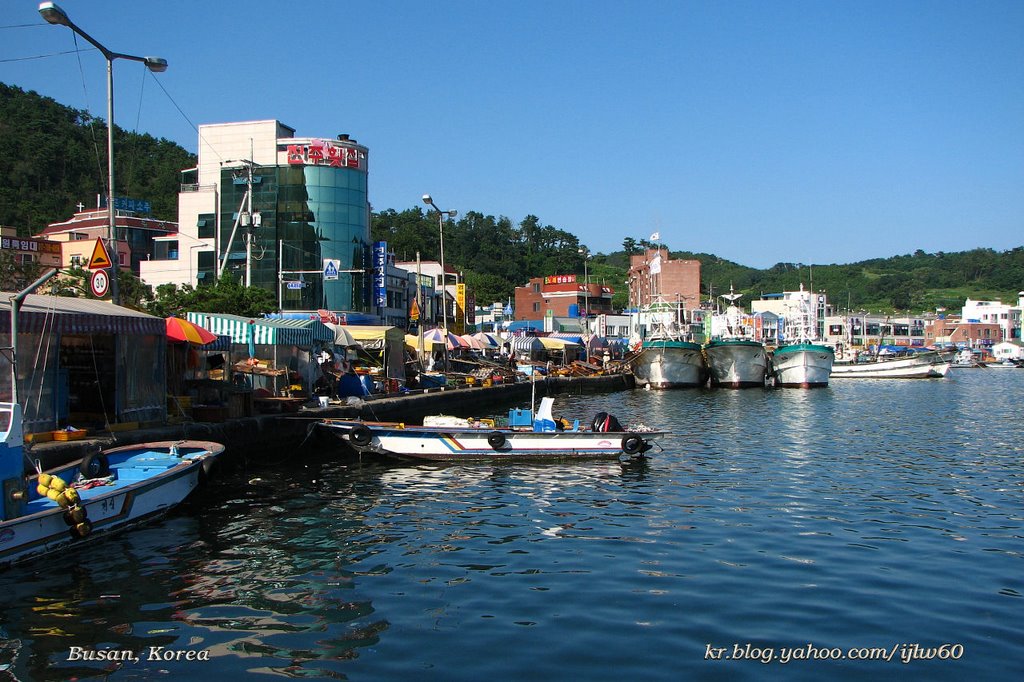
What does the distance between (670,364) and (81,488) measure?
47521 millimetres

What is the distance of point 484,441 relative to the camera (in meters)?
21.8

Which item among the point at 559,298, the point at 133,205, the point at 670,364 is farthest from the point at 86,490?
the point at 559,298

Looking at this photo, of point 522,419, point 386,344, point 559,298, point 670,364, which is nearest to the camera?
point 522,419

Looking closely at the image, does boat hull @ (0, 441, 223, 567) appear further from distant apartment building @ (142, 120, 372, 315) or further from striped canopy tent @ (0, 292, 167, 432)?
distant apartment building @ (142, 120, 372, 315)

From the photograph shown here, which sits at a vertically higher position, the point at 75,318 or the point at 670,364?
the point at 75,318

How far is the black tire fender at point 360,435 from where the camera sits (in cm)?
2148

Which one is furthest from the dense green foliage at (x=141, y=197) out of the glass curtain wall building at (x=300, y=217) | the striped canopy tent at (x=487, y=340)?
the striped canopy tent at (x=487, y=340)

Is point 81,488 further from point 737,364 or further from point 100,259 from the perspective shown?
point 737,364

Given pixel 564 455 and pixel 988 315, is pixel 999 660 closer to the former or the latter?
pixel 564 455

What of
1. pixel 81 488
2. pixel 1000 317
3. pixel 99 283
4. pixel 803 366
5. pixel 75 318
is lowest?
pixel 81 488

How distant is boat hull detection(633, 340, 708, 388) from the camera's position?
190 feet

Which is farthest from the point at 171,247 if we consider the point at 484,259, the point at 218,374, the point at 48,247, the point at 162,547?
the point at 484,259

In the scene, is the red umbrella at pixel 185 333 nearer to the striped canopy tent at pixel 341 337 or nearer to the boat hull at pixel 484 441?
the boat hull at pixel 484 441

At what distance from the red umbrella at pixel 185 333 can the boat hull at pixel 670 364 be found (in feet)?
132
